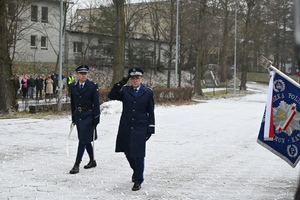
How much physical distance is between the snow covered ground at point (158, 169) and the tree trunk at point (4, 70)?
5.34 m

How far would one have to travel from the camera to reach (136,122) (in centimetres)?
763

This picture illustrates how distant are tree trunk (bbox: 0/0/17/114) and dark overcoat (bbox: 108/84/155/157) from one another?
14.8 m

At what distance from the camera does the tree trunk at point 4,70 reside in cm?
2127

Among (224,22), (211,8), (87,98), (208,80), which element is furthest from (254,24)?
(87,98)

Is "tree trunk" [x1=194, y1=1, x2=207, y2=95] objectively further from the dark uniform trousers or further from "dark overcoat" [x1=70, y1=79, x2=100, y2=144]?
the dark uniform trousers

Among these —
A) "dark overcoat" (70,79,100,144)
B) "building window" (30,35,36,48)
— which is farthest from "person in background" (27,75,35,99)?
"dark overcoat" (70,79,100,144)

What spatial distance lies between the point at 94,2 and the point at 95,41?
9.47 meters

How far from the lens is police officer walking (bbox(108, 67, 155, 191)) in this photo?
7.56m

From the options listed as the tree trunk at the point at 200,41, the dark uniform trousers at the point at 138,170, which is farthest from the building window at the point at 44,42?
the dark uniform trousers at the point at 138,170

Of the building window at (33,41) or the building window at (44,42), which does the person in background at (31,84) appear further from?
the building window at (44,42)

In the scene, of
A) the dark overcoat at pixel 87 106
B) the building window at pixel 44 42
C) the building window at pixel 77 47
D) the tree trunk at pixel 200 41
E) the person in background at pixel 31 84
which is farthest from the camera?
the building window at pixel 77 47

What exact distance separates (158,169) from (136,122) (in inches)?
83.4

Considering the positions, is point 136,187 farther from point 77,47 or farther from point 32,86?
point 77,47

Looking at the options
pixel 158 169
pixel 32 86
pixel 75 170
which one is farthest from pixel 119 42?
pixel 75 170
